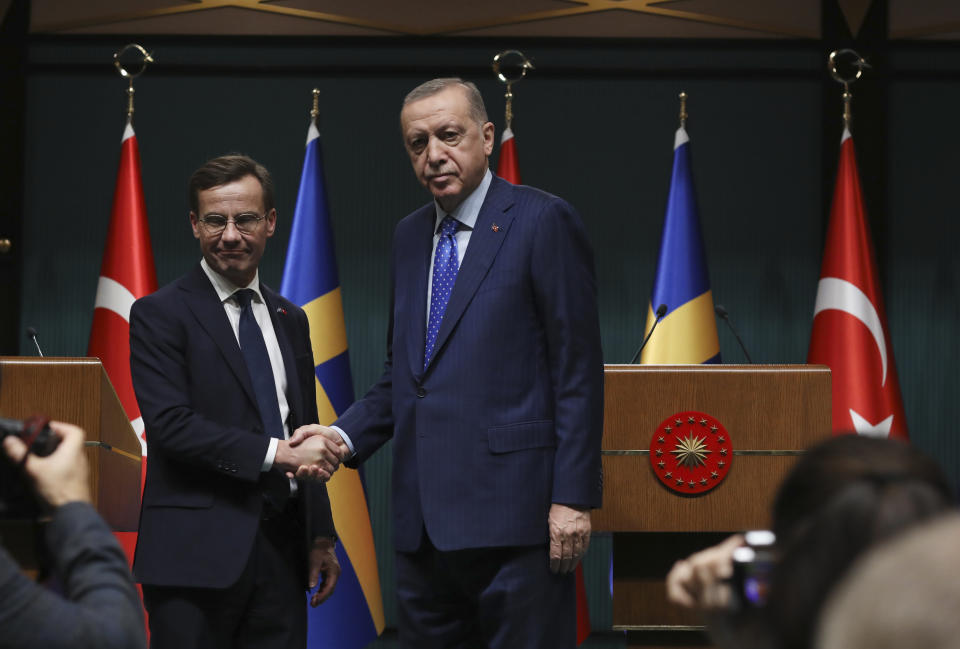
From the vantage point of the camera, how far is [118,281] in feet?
16.3

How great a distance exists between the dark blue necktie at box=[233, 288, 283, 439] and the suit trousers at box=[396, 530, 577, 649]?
0.50 metres

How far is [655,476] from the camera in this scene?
281cm

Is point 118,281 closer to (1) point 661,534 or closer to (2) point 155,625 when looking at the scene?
(2) point 155,625

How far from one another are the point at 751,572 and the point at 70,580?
2.56 ft

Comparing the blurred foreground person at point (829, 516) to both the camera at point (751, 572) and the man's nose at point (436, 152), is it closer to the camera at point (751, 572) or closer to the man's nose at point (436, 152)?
the camera at point (751, 572)

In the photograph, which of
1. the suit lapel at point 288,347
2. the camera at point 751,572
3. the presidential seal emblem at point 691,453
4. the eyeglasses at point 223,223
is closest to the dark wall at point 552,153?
the suit lapel at point 288,347

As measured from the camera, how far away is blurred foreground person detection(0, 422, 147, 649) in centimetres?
126

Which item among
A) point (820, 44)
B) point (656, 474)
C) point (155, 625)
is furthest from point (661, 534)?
point (820, 44)

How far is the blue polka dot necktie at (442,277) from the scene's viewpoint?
8.70 feet

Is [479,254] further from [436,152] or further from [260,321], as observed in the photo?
[260,321]

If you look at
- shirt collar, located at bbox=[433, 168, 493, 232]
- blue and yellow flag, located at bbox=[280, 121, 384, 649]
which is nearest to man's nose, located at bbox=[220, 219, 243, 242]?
shirt collar, located at bbox=[433, 168, 493, 232]

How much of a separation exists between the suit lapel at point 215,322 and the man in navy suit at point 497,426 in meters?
0.39

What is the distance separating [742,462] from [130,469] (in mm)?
1578

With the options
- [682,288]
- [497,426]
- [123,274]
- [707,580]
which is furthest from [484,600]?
[123,274]
